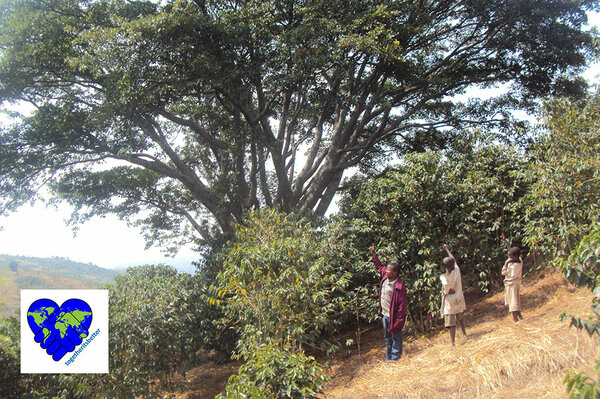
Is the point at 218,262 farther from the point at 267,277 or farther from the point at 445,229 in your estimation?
the point at 445,229

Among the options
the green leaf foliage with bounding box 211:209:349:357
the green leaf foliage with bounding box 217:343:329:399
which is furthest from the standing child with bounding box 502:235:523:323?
the green leaf foliage with bounding box 217:343:329:399

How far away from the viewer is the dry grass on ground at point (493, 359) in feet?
12.5

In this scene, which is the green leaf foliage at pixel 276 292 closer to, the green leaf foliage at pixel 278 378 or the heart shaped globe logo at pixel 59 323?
the green leaf foliage at pixel 278 378

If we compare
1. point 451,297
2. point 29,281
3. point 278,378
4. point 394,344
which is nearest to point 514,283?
point 451,297

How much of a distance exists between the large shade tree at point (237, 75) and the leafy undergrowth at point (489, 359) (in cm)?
534

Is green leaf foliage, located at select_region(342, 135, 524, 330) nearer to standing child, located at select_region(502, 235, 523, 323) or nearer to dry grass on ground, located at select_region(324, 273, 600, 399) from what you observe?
dry grass on ground, located at select_region(324, 273, 600, 399)

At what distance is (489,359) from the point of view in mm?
4355

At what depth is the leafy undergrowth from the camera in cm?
383

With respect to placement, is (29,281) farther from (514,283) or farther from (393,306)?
(514,283)

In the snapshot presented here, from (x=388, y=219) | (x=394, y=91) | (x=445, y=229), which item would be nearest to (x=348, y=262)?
(x=388, y=219)

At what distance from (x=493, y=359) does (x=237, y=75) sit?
287 inches

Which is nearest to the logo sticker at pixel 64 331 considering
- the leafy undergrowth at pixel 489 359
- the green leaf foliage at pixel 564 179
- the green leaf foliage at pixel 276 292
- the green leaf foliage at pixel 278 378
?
the green leaf foliage at pixel 276 292

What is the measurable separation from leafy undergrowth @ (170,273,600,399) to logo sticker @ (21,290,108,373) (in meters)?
2.34

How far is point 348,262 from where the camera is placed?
6.72 metres
